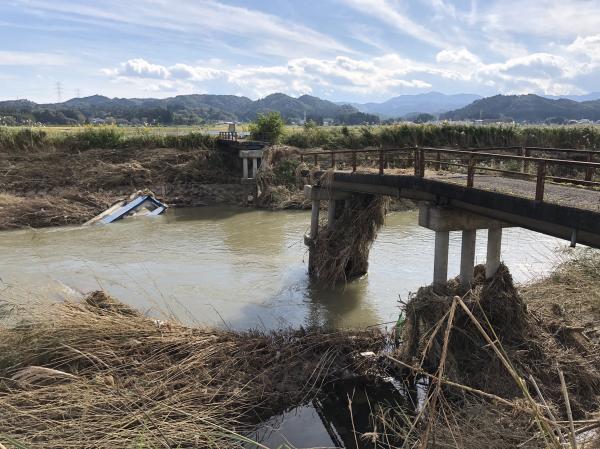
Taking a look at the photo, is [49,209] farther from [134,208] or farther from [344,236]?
[344,236]

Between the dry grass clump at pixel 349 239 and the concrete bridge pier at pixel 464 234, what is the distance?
3682 mm

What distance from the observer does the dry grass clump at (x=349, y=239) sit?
47.7 ft

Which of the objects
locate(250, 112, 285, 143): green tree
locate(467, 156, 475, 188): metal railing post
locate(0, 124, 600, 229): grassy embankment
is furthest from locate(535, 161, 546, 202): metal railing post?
locate(250, 112, 285, 143): green tree

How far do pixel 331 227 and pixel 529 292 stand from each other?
5.80 metres

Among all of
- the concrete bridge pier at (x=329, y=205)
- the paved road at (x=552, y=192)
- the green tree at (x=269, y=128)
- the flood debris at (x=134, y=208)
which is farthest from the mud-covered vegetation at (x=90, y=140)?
the paved road at (x=552, y=192)

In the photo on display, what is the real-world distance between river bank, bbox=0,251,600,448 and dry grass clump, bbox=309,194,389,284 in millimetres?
4668

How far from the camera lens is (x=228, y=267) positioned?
17.7m

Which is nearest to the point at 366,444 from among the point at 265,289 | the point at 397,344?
the point at 397,344

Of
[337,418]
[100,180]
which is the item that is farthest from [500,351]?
[100,180]

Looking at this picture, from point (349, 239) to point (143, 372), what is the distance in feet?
26.0

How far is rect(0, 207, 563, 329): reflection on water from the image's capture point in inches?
526

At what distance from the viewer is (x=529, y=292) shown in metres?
11.6

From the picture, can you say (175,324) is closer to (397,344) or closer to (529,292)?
(397,344)

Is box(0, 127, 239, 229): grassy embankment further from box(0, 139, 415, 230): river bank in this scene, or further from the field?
the field
